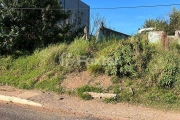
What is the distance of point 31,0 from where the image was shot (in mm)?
15156

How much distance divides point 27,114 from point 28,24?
8.08 metres

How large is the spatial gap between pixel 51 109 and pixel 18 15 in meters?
7.25

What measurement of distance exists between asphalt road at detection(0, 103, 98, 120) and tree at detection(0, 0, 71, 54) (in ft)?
20.7

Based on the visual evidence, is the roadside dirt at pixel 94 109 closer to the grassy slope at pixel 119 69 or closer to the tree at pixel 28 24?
the grassy slope at pixel 119 69

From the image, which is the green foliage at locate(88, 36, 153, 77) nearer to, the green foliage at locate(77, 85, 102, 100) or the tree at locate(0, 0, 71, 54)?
the green foliage at locate(77, 85, 102, 100)

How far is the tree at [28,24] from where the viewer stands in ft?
48.8

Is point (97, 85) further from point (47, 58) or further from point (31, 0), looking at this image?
point (31, 0)

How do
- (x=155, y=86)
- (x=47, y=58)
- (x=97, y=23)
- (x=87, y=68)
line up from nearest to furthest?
(x=155, y=86) → (x=87, y=68) → (x=47, y=58) → (x=97, y=23)

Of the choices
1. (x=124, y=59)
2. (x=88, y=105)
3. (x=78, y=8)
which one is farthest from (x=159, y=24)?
(x=88, y=105)

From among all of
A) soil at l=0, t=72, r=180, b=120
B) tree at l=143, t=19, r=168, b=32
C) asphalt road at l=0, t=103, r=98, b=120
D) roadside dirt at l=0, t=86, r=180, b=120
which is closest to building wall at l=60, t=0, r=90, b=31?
tree at l=143, t=19, r=168, b=32

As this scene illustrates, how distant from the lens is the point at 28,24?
15445 mm

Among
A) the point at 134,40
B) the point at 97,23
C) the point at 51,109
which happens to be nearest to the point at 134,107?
the point at 51,109

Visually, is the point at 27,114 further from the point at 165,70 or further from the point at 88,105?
the point at 165,70

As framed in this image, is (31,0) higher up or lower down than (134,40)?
higher up
